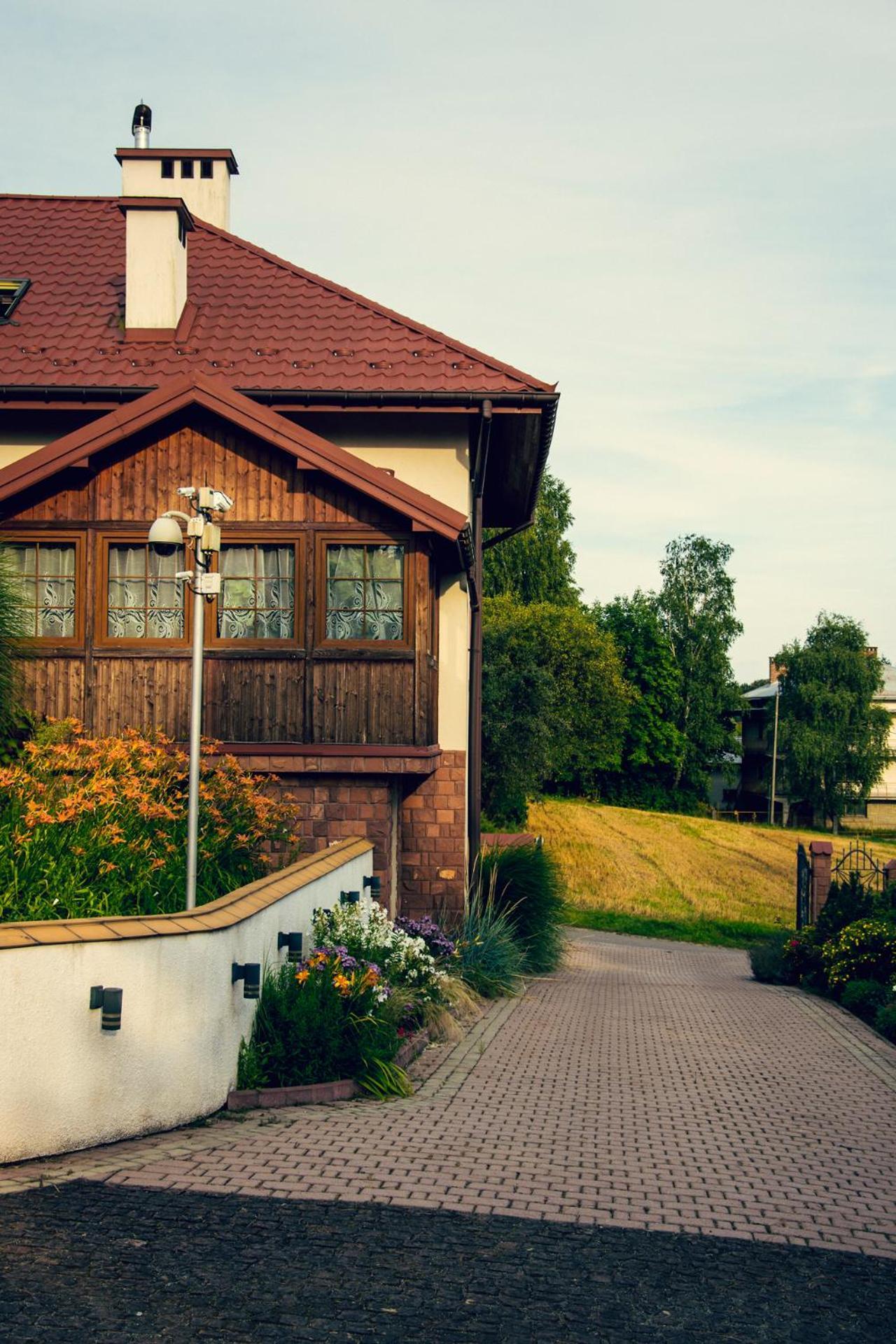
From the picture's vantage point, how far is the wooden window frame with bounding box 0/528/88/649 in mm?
13703

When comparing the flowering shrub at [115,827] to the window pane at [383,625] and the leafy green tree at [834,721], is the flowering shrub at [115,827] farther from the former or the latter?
the leafy green tree at [834,721]

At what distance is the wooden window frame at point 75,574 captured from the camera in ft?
45.0

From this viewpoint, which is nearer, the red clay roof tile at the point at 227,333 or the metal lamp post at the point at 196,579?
the metal lamp post at the point at 196,579

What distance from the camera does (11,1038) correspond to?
6859mm

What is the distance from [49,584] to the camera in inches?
546

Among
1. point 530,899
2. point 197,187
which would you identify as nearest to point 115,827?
point 530,899

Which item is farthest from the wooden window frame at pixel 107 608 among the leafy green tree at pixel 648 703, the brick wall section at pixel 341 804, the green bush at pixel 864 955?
the leafy green tree at pixel 648 703

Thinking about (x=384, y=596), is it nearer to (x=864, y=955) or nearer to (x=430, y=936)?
(x=430, y=936)

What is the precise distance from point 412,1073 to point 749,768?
3361 inches

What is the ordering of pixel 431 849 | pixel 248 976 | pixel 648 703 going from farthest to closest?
pixel 648 703
pixel 431 849
pixel 248 976

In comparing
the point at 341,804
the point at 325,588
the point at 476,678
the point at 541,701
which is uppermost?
the point at 325,588

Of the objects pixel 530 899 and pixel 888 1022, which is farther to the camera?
pixel 530 899

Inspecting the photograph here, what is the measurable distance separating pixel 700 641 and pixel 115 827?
64389mm

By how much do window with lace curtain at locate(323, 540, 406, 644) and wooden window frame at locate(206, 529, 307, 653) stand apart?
257 millimetres
